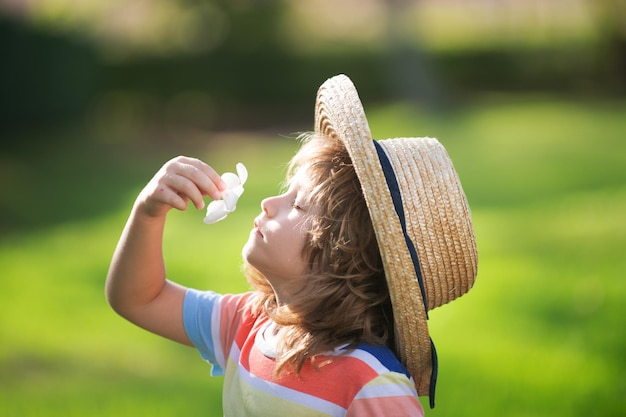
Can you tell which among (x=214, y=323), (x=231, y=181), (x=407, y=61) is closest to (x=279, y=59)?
(x=407, y=61)

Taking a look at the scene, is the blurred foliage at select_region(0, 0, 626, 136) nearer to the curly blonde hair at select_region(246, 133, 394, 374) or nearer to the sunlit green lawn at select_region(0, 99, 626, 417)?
the sunlit green lawn at select_region(0, 99, 626, 417)

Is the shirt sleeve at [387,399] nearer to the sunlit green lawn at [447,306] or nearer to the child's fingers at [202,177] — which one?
the child's fingers at [202,177]

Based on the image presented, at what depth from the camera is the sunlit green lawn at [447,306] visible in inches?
149

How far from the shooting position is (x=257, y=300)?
2.26 metres

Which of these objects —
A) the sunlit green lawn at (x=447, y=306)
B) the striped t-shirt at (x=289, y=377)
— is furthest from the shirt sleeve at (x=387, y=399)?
the sunlit green lawn at (x=447, y=306)

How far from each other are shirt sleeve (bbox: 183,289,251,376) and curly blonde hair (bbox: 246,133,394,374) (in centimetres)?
28

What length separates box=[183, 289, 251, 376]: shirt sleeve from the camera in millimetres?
2312

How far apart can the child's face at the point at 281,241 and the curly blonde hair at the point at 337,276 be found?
0.02m

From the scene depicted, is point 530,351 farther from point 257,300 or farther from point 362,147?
point 362,147

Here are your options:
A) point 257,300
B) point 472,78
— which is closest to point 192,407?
point 257,300

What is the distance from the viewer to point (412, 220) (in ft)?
6.38

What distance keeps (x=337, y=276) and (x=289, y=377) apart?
0.88ft

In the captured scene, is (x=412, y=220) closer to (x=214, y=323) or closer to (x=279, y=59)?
(x=214, y=323)

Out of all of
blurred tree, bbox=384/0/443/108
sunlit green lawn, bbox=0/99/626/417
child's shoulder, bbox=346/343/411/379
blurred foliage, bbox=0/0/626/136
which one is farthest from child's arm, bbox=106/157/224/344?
blurred tree, bbox=384/0/443/108
